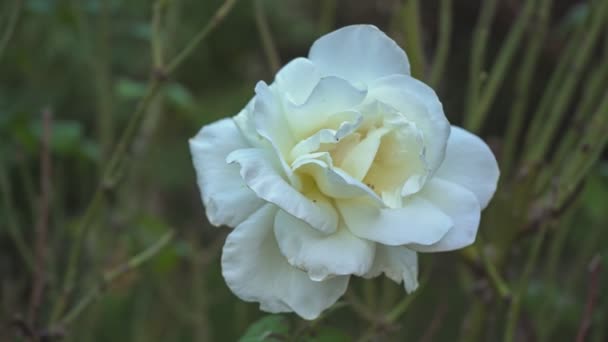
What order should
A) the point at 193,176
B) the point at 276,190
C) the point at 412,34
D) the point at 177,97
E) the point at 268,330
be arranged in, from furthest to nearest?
the point at 193,176 → the point at 177,97 → the point at 412,34 → the point at 268,330 → the point at 276,190

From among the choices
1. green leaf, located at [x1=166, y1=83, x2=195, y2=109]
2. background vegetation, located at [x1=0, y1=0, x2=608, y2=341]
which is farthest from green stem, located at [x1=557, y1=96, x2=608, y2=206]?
green leaf, located at [x1=166, y1=83, x2=195, y2=109]

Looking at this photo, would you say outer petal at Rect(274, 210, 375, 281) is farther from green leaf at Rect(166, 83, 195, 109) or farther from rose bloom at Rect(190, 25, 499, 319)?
green leaf at Rect(166, 83, 195, 109)

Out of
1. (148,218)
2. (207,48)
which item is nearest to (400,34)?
(148,218)

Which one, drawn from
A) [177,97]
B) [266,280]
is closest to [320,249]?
[266,280]

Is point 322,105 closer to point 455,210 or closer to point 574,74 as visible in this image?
point 455,210

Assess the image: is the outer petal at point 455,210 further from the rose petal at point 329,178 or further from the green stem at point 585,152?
the green stem at point 585,152

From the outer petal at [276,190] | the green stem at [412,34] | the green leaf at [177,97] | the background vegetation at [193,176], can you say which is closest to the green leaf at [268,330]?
the background vegetation at [193,176]

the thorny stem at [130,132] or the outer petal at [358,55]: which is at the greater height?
the outer petal at [358,55]
